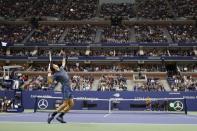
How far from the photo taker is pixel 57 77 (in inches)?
632

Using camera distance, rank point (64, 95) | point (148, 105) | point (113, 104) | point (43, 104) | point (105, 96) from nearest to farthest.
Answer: point (64, 95), point (43, 104), point (148, 105), point (113, 104), point (105, 96)

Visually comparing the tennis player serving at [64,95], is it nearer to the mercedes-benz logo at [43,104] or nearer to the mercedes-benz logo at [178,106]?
the mercedes-benz logo at [43,104]

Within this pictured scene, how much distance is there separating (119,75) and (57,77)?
33.2 metres

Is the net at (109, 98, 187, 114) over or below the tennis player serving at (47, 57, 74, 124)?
below

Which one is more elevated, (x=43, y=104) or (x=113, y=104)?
(x=43, y=104)

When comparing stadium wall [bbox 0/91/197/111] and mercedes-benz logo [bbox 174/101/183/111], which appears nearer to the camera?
mercedes-benz logo [bbox 174/101/183/111]

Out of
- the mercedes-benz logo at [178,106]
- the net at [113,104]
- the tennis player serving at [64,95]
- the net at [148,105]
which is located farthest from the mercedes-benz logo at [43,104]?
the tennis player serving at [64,95]

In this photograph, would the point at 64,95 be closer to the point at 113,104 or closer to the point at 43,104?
the point at 43,104

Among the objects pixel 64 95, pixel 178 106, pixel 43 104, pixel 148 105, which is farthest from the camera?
pixel 148 105

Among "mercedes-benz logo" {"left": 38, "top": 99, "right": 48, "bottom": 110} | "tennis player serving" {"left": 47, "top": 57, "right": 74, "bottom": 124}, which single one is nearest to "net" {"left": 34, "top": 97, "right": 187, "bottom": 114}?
"mercedes-benz logo" {"left": 38, "top": 99, "right": 48, "bottom": 110}

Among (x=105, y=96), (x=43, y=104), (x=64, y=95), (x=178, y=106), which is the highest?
(x=64, y=95)

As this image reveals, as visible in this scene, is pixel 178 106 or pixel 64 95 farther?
pixel 178 106

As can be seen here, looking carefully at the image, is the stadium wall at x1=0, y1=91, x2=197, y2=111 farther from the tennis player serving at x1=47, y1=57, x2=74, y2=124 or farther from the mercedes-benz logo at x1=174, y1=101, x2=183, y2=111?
the tennis player serving at x1=47, y1=57, x2=74, y2=124

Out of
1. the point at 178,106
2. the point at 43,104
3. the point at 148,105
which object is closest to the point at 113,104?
the point at 148,105
